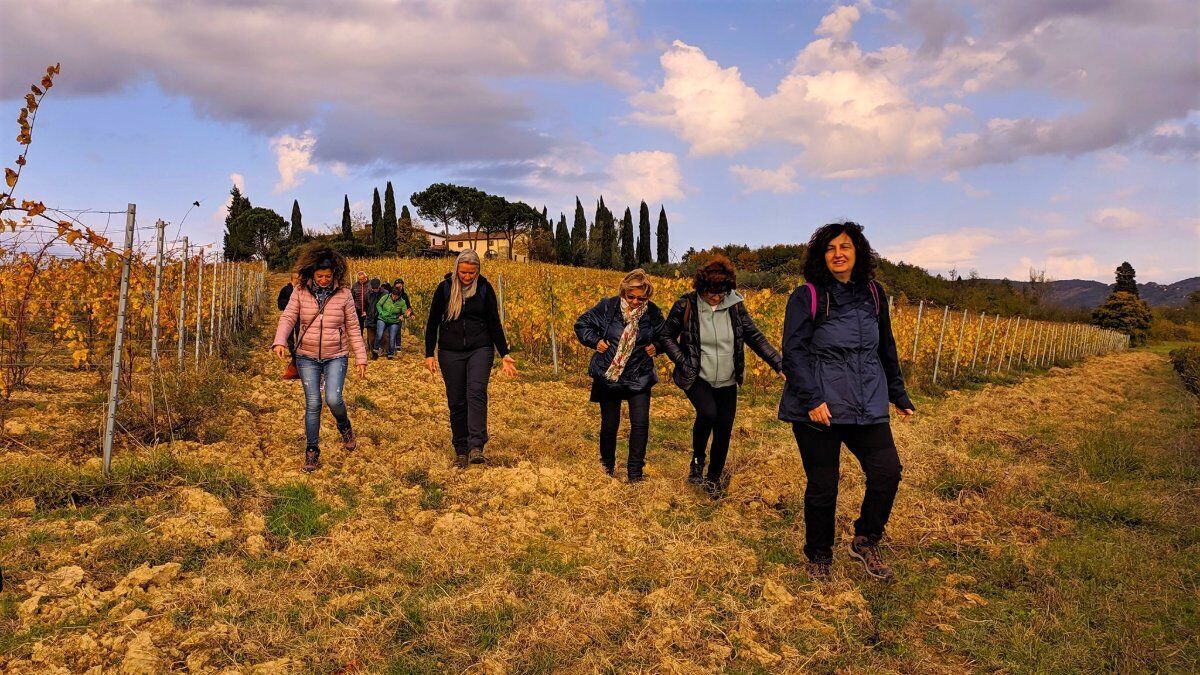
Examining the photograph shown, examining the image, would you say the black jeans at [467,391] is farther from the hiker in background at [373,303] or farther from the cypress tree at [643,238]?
the cypress tree at [643,238]

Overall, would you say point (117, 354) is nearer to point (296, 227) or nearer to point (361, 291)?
point (361, 291)

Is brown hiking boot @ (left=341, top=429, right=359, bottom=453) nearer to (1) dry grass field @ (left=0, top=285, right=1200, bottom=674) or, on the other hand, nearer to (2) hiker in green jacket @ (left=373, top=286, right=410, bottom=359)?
(1) dry grass field @ (left=0, top=285, right=1200, bottom=674)

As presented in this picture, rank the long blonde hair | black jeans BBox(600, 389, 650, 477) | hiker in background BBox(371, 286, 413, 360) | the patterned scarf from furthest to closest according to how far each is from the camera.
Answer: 1. hiker in background BBox(371, 286, 413, 360)
2. the long blonde hair
3. black jeans BBox(600, 389, 650, 477)
4. the patterned scarf

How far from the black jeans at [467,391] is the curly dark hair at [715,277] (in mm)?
1629

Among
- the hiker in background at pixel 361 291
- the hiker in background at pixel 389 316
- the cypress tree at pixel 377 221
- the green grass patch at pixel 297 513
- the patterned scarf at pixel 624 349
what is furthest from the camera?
the cypress tree at pixel 377 221

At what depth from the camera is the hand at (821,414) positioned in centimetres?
297

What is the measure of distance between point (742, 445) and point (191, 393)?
5.08 metres

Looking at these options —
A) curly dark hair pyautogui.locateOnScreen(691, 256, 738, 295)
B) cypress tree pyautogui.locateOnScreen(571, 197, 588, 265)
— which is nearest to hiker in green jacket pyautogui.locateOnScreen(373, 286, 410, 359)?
curly dark hair pyautogui.locateOnScreen(691, 256, 738, 295)

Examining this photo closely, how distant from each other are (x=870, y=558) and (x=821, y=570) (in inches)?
11.0

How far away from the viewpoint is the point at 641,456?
4680mm

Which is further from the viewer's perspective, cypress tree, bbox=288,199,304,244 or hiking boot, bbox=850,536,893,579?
cypress tree, bbox=288,199,304,244

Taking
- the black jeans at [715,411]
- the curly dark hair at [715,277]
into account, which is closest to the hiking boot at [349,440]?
the black jeans at [715,411]

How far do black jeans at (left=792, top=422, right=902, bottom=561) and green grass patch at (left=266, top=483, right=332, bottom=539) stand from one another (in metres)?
2.75

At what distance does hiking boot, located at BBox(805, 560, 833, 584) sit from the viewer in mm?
3270
